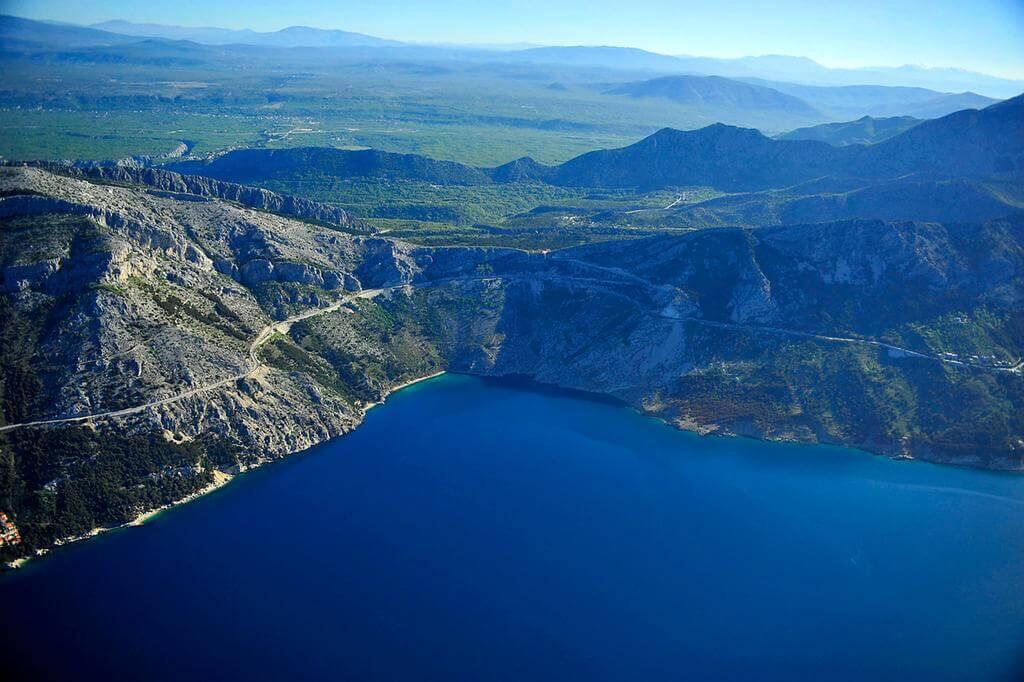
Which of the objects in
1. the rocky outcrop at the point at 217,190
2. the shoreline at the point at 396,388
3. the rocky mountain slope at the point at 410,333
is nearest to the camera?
the rocky mountain slope at the point at 410,333

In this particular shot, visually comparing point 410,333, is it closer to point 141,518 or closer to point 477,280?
point 477,280

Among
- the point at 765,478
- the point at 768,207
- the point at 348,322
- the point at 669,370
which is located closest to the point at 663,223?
the point at 768,207

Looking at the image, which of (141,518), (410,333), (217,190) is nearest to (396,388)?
(410,333)

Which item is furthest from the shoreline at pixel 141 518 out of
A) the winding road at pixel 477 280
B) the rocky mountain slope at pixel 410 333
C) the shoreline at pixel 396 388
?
the shoreline at pixel 396 388

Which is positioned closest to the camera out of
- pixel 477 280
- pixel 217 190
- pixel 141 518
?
pixel 141 518

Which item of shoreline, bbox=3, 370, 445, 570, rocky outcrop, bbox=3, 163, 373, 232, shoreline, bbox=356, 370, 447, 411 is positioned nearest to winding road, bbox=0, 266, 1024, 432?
shoreline, bbox=3, 370, 445, 570

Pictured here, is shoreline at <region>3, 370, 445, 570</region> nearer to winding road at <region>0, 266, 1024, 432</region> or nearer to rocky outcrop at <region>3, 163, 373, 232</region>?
winding road at <region>0, 266, 1024, 432</region>

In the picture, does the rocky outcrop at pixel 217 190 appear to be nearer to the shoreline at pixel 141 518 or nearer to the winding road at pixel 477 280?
the winding road at pixel 477 280

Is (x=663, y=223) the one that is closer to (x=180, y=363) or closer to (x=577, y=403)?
(x=577, y=403)

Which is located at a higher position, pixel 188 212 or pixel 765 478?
pixel 188 212
